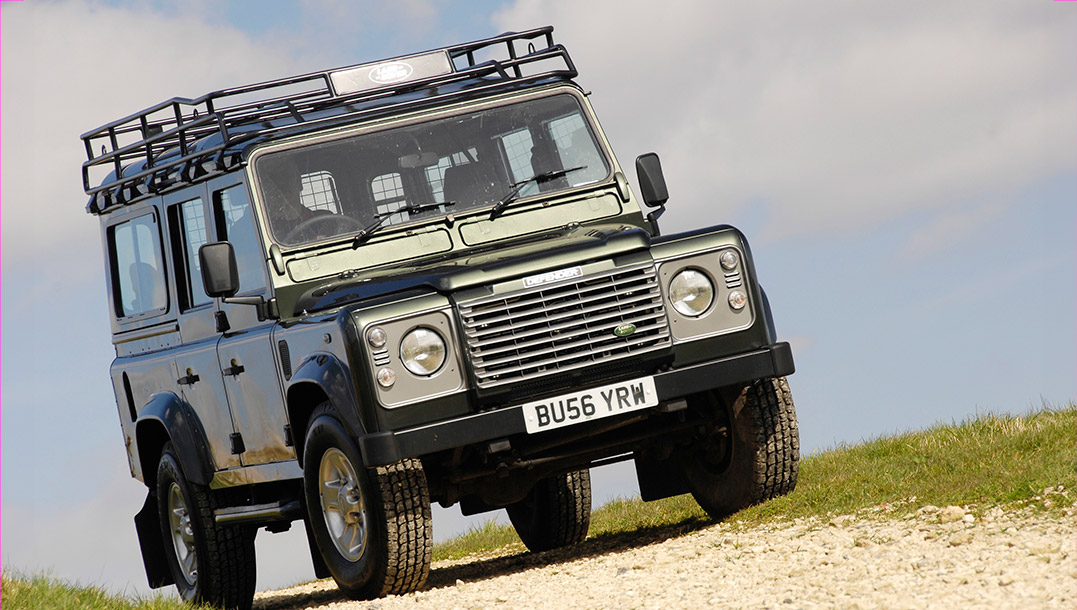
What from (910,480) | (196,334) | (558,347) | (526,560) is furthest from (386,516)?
(910,480)

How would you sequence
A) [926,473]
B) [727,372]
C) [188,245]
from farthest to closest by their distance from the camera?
[188,245] → [926,473] → [727,372]

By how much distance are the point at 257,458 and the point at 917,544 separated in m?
4.05

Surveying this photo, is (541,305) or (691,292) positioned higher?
(541,305)

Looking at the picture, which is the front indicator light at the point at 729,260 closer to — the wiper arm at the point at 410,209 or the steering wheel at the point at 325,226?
the wiper arm at the point at 410,209

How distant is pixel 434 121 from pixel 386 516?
255 centimetres

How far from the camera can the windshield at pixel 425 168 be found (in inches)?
325

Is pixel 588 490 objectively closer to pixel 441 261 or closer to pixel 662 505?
pixel 662 505

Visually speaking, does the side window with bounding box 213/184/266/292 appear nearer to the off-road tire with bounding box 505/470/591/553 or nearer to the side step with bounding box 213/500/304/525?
the side step with bounding box 213/500/304/525

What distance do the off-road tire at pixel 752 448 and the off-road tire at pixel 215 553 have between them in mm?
3257

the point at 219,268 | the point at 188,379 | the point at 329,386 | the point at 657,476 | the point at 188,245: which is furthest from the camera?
the point at 188,379

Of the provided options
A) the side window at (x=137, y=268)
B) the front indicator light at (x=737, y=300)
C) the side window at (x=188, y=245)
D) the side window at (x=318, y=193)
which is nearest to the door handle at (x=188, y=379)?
the side window at (x=188, y=245)

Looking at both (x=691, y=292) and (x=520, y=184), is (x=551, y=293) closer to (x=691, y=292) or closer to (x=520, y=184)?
(x=691, y=292)

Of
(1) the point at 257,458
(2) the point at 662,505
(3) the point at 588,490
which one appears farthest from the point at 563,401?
(2) the point at 662,505

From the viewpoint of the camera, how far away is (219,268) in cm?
798
